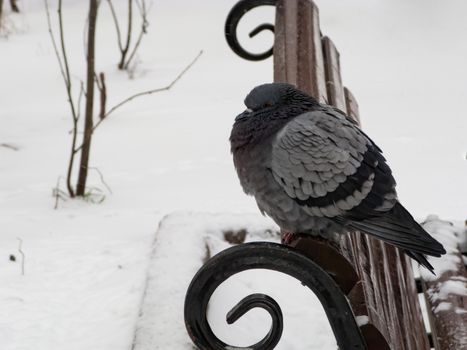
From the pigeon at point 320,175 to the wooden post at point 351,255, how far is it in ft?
0.32

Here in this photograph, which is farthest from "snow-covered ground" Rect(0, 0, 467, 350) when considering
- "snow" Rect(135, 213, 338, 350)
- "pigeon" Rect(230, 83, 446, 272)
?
"pigeon" Rect(230, 83, 446, 272)

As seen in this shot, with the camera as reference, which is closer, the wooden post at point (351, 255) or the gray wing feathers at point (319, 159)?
the wooden post at point (351, 255)

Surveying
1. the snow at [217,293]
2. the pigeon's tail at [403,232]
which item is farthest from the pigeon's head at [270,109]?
the snow at [217,293]

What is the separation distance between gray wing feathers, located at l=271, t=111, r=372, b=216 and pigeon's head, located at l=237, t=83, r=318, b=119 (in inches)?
3.5

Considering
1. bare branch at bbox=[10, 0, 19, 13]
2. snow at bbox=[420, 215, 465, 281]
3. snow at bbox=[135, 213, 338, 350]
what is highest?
bare branch at bbox=[10, 0, 19, 13]

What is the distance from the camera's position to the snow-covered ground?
3059 mm

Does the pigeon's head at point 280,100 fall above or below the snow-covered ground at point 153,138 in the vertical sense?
above

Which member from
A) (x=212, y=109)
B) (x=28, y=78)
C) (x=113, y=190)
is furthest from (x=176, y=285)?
(x=28, y=78)

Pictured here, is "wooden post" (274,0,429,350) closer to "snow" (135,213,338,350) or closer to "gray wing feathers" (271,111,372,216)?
"gray wing feathers" (271,111,372,216)

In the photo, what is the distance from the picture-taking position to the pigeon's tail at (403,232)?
1.64m

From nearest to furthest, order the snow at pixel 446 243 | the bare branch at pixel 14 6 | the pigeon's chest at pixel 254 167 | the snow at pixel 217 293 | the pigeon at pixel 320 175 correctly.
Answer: the pigeon at pixel 320 175, the pigeon's chest at pixel 254 167, the snow at pixel 446 243, the snow at pixel 217 293, the bare branch at pixel 14 6

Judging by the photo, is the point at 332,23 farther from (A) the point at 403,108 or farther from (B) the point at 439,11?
(A) the point at 403,108

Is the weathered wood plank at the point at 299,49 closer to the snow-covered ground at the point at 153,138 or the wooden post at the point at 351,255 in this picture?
the wooden post at the point at 351,255

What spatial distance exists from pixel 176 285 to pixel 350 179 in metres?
1.02
